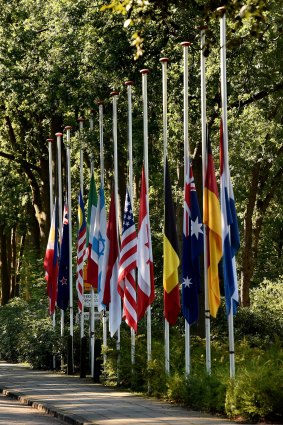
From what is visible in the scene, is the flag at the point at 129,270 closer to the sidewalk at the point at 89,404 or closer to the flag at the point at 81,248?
the sidewalk at the point at 89,404

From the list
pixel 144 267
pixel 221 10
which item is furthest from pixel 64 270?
pixel 221 10

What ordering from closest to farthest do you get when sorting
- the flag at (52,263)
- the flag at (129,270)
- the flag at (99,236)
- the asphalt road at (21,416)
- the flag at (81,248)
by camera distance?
the asphalt road at (21,416) → the flag at (129,270) → the flag at (99,236) → the flag at (81,248) → the flag at (52,263)

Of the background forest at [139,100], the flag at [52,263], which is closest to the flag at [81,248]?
the flag at [52,263]

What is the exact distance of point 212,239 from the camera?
18.3 meters

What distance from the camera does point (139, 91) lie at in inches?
1158

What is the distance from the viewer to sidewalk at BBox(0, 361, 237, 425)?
1673cm

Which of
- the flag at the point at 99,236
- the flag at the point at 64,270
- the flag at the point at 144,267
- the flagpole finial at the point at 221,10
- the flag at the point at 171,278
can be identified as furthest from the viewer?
the flag at the point at 64,270

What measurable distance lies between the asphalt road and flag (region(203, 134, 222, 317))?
10.8ft

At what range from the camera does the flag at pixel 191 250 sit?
19328 mm

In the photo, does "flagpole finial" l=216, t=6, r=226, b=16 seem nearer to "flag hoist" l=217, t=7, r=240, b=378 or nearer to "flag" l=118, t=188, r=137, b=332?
"flag hoist" l=217, t=7, r=240, b=378

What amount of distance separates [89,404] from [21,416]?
136 centimetres

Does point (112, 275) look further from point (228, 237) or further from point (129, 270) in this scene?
point (228, 237)

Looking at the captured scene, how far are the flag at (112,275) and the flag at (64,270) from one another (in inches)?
175

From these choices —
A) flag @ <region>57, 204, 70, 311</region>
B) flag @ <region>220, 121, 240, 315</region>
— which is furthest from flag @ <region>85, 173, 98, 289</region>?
flag @ <region>220, 121, 240, 315</region>
